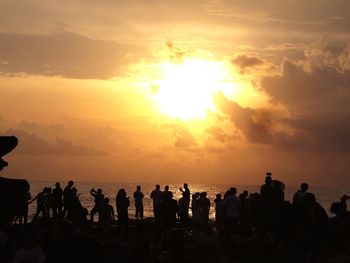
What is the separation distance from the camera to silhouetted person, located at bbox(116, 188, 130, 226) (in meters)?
29.0

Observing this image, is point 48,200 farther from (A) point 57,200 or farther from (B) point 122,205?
(B) point 122,205

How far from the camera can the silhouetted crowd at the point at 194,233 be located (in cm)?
928

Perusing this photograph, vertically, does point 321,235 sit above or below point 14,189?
below

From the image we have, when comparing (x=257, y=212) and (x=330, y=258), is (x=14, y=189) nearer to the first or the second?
(x=330, y=258)

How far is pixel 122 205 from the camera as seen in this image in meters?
29.2

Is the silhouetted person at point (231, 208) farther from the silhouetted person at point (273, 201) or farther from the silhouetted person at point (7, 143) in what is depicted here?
the silhouetted person at point (7, 143)

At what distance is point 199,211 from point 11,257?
1858 centimetres

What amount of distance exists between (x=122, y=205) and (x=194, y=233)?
395cm

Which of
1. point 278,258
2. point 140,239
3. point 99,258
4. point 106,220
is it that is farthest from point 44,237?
point 106,220

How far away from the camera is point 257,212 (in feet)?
95.6

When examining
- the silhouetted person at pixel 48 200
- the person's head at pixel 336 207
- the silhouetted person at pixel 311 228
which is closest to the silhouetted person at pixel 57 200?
the silhouetted person at pixel 48 200

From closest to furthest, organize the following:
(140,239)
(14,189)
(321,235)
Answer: (14,189)
(140,239)
(321,235)

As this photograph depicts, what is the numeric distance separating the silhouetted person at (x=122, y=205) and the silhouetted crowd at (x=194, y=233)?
0.05 meters

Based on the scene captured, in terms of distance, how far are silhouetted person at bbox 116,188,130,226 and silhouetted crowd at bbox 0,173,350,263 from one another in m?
0.05
